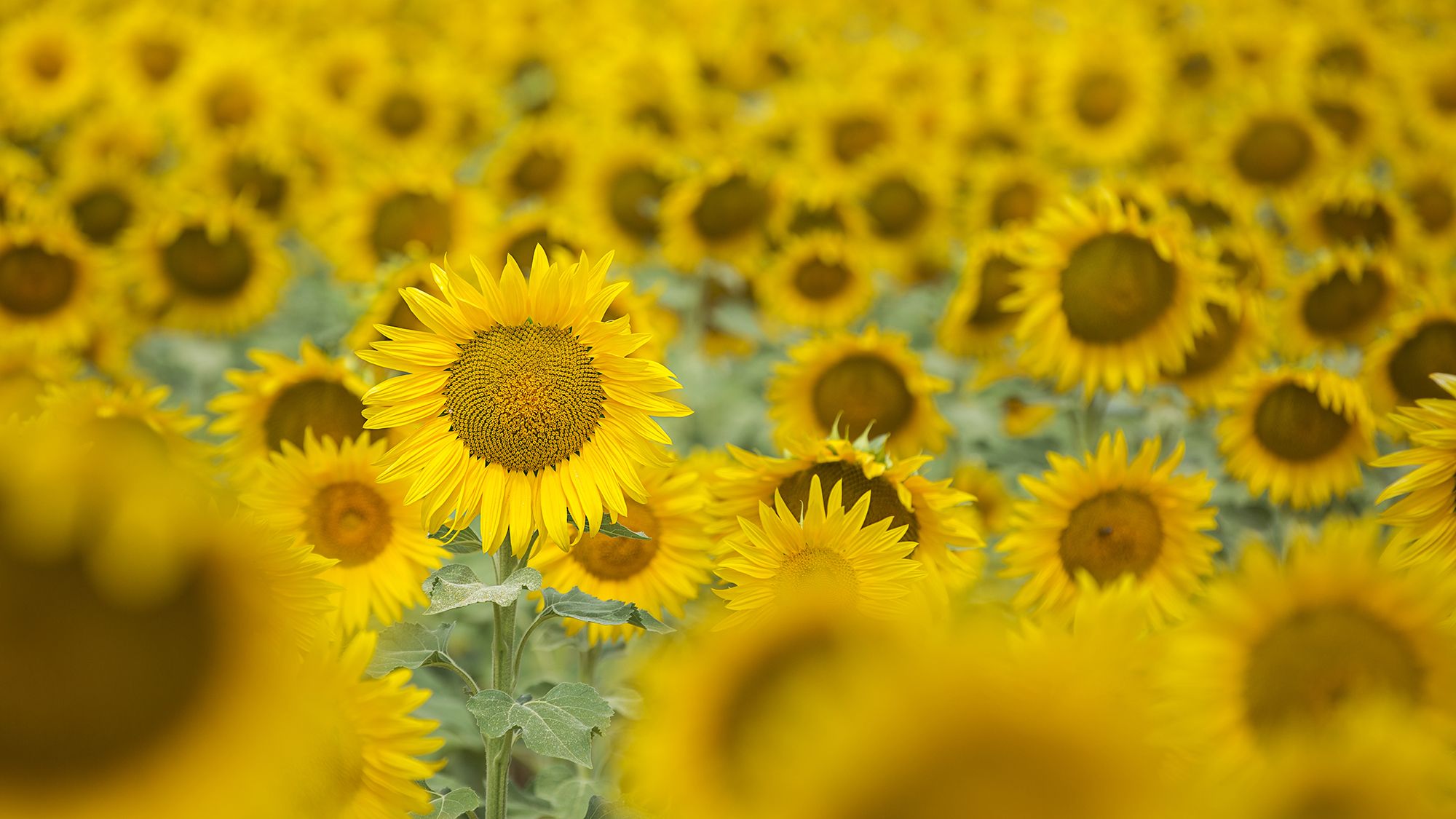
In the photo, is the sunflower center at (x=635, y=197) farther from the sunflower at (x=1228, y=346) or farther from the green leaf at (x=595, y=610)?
the green leaf at (x=595, y=610)

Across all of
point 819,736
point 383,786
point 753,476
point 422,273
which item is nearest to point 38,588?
point 819,736

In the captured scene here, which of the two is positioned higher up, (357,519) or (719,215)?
(719,215)

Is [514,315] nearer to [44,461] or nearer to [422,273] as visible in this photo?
[44,461]

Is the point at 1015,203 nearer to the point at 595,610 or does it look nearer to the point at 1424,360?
the point at 1424,360

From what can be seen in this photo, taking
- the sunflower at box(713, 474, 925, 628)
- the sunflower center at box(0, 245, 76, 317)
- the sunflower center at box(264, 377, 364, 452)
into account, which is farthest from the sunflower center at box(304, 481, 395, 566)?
the sunflower center at box(0, 245, 76, 317)

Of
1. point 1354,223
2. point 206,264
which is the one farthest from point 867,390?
point 206,264

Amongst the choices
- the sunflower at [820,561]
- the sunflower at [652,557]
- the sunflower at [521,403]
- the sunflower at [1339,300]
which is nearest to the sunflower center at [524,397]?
the sunflower at [521,403]

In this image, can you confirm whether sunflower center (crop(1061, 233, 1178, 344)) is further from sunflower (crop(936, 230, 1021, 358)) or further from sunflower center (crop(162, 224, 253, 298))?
sunflower center (crop(162, 224, 253, 298))
